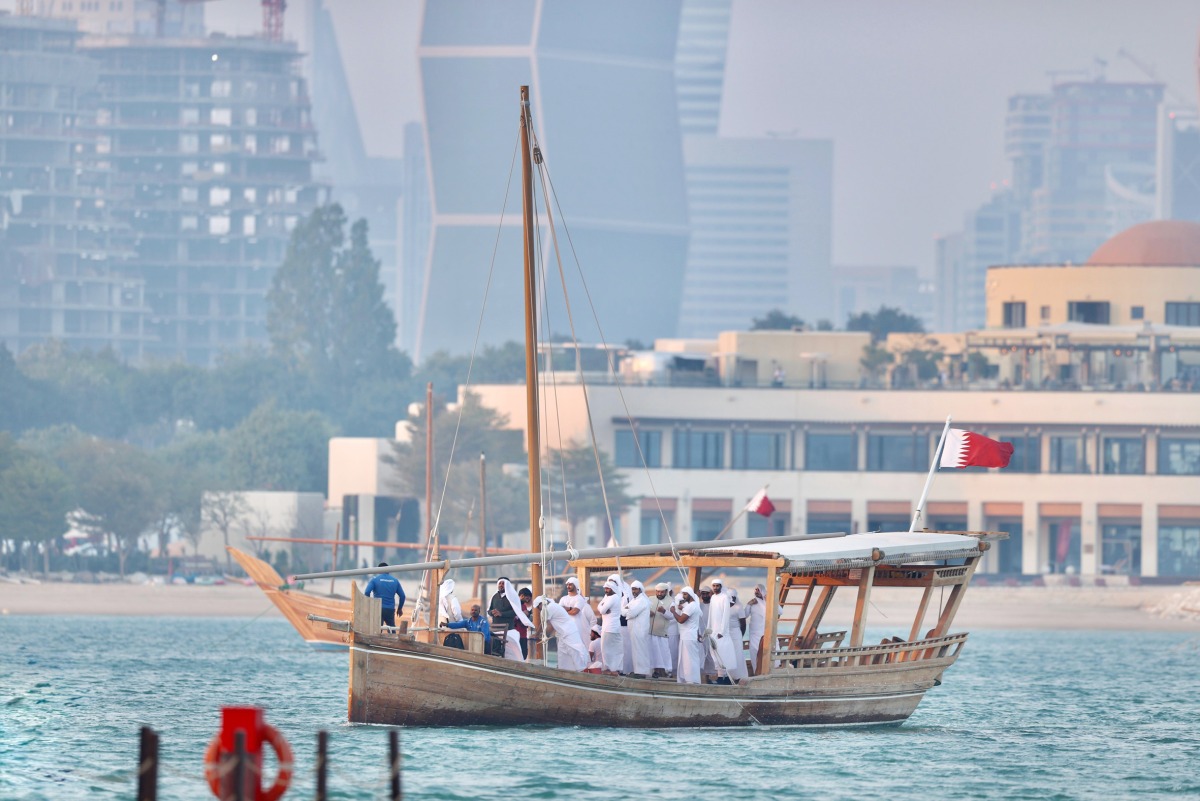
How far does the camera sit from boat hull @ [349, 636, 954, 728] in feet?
120

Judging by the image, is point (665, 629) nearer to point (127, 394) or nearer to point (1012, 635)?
point (1012, 635)

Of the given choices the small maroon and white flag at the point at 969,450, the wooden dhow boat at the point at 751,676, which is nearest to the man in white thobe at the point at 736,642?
the wooden dhow boat at the point at 751,676

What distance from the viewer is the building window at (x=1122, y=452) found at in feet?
401

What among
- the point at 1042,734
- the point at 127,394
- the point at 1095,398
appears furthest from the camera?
the point at 127,394

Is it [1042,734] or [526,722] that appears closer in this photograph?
[526,722]

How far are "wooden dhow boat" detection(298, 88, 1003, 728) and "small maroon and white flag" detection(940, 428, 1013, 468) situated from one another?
4.19 feet

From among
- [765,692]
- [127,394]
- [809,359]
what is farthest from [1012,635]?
[127,394]

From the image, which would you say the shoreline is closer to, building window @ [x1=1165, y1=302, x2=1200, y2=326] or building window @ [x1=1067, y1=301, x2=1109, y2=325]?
building window @ [x1=1067, y1=301, x2=1109, y2=325]

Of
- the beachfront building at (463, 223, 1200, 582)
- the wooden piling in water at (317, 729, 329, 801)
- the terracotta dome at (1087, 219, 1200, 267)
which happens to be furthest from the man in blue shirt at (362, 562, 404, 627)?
the terracotta dome at (1087, 219, 1200, 267)

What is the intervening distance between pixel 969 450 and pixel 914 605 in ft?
240

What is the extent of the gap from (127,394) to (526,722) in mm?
150617

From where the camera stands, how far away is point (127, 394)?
605 ft

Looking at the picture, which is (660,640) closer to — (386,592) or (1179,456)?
(386,592)

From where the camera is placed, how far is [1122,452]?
402 ft
